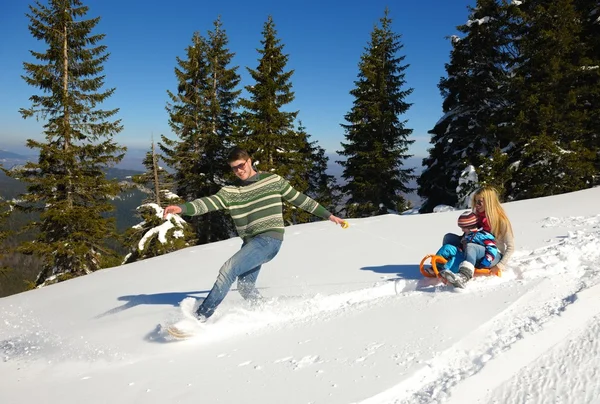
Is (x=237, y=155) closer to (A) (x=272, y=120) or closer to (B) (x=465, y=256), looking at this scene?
(B) (x=465, y=256)

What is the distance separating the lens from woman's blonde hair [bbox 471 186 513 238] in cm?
420

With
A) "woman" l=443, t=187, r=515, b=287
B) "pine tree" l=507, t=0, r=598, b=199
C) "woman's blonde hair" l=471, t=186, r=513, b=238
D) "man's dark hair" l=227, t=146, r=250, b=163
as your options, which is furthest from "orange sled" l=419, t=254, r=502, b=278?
"pine tree" l=507, t=0, r=598, b=199

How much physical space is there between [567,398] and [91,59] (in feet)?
56.9

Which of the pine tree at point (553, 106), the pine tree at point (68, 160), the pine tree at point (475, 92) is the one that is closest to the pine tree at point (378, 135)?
the pine tree at point (475, 92)

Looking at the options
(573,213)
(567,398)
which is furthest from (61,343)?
(573,213)

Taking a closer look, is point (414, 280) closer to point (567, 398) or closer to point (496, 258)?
point (496, 258)

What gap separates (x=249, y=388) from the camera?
7.89ft

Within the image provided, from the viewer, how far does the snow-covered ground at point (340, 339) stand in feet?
7.14

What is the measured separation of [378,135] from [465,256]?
54.4ft

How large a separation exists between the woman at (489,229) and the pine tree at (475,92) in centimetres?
1181

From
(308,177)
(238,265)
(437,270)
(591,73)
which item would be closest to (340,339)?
(238,265)

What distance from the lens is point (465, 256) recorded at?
4125 mm

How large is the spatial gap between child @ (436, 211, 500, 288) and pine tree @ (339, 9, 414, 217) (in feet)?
49.0

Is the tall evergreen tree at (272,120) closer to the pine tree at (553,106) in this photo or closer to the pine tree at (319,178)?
the pine tree at (319,178)
